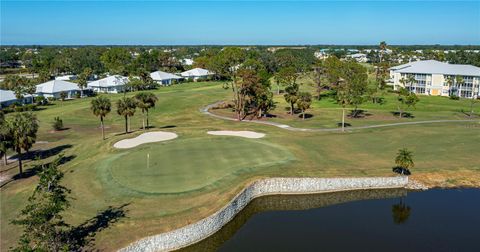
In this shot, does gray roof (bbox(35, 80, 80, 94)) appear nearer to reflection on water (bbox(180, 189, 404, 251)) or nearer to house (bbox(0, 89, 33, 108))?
house (bbox(0, 89, 33, 108))

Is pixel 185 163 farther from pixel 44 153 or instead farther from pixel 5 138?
pixel 44 153

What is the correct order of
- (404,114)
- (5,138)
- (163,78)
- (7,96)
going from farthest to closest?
(163,78), (7,96), (404,114), (5,138)

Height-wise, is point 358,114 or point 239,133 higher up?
point 358,114

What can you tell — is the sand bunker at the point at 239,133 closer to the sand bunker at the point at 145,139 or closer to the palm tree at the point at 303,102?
the sand bunker at the point at 145,139

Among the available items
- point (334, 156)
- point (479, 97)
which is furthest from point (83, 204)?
point (479, 97)

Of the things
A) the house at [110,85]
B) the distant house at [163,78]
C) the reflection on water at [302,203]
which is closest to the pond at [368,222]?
the reflection on water at [302,203]

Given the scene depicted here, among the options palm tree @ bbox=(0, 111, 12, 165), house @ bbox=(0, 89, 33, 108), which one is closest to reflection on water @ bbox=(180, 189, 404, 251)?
palm tree @ bbox=(0, 111, 12, 165)

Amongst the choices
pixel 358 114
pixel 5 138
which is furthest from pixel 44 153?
pixel 358 114
